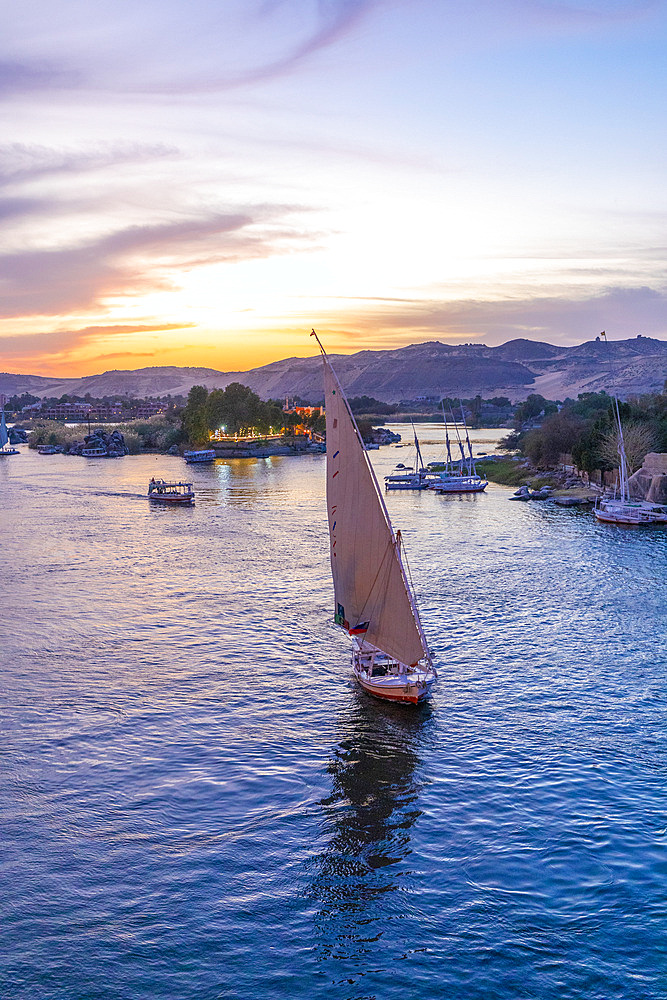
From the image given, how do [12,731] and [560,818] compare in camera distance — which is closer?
[560,818]

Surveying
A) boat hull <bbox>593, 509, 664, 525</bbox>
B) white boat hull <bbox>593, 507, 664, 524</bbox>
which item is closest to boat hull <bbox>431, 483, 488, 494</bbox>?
white boat hull <bbox>593, 507, 664, 524</bbox>

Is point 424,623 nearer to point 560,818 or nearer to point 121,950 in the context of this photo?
point 560,818

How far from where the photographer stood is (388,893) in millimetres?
20375

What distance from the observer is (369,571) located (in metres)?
32.3

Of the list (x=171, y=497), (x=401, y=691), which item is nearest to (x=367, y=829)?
(x=401, y=691)

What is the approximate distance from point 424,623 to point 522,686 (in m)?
10.0

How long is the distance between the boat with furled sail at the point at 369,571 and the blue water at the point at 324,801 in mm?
1374

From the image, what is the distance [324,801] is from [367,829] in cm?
199

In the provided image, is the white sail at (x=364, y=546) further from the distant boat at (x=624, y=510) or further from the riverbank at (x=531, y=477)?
the riverbank at (x=531, y=477)

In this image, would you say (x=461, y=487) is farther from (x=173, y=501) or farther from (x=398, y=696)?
(x=398, y=696)

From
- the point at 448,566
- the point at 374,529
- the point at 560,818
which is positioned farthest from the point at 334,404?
the point at 448,566

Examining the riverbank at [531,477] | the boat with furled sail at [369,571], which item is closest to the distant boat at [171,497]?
the riverbank at [531,477]

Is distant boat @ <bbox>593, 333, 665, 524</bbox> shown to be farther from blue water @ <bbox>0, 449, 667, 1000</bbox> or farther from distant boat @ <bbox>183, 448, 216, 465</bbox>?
distant boat @ <bbox>183, 448, 216, 465</bbox>

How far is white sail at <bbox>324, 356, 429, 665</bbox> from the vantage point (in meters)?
30.7
